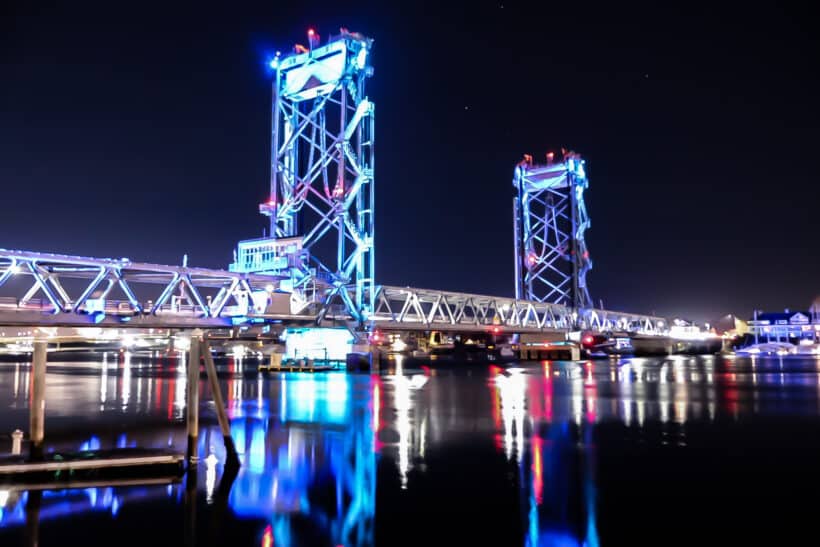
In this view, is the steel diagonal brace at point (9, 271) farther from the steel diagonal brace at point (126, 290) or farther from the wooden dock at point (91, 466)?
the wooden dock at point (91, 466)

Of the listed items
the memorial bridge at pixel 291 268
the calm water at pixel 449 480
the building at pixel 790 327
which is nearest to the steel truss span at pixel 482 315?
the memorial bridge at pixel 291 268

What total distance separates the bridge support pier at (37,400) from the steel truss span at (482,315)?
3927cm

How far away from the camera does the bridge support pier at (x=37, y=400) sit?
1229cm

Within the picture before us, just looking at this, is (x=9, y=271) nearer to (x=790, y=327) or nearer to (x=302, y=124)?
(x=302, y=124)

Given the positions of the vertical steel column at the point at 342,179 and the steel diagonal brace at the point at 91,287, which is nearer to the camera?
the steel diagonal brace at the point at 91,287

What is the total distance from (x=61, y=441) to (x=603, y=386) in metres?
26.6

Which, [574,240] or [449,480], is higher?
[574,240]

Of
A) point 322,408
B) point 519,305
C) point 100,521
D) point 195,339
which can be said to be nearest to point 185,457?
point 195,339

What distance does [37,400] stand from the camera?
497 inches

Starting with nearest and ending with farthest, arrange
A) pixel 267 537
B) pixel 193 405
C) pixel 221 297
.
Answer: pixel 267 537
pixel 193 405
pixel 221 297

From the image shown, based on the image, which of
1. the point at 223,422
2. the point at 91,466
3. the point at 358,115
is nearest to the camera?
the point at 91,466

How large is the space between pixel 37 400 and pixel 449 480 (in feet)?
26.3

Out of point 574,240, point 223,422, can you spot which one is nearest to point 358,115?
point 223,422

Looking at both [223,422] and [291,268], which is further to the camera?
[291,268]
